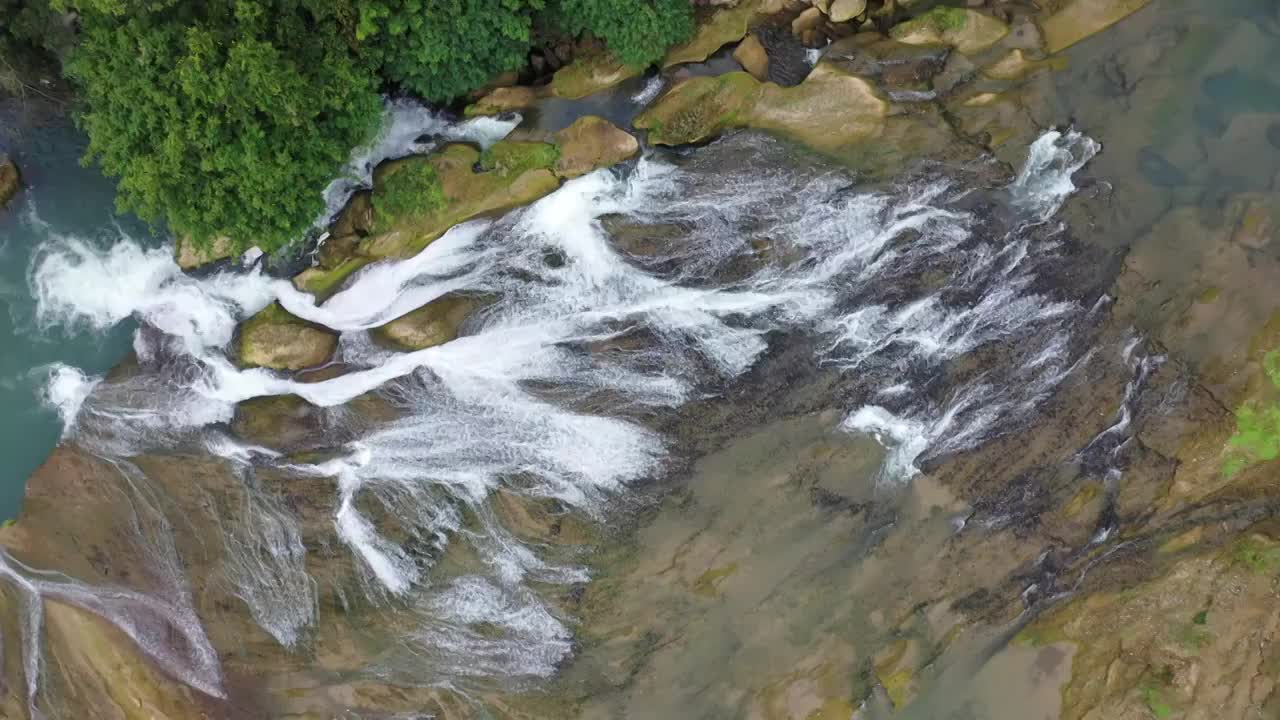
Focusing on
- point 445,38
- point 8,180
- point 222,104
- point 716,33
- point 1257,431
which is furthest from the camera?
point 8,180

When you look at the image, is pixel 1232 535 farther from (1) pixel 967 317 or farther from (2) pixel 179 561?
(2) pixel 179 561

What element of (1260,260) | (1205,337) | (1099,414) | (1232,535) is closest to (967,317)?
(1099,414)

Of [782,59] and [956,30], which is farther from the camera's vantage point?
[782,59]

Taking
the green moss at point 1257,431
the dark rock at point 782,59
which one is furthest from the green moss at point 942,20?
the green moss at point 1257,431

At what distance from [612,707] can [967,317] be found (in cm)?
844

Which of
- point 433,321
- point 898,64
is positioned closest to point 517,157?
point 433,321

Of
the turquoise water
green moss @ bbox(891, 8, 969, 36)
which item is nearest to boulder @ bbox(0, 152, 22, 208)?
the turquoise water

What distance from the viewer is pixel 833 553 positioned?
11.8m

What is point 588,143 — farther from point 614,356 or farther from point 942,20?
point 942,20

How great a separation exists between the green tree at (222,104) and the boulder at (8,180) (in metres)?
3.78

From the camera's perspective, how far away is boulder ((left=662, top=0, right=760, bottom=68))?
1162 centimetres

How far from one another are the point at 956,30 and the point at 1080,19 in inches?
82.2

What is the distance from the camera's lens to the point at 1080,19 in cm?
1177

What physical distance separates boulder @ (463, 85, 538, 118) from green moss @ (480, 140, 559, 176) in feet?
2.07
